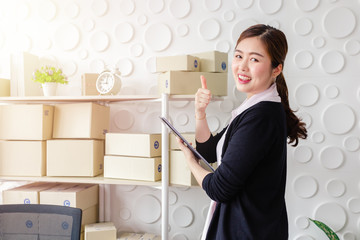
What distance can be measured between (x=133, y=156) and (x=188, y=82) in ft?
1.82

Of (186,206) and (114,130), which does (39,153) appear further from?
(186,206)

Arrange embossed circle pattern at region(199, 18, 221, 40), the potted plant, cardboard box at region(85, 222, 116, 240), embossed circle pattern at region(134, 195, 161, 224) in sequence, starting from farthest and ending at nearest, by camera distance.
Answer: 1. embossed circle pattern at region(134, 195, 161, 224)
2. embossed circle pattern at region(199, 18, 221, 40)
3. the potted plant
4. cardboard box at region(85, 222, 116, 240)

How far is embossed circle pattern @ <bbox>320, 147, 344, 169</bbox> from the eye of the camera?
6.73ft

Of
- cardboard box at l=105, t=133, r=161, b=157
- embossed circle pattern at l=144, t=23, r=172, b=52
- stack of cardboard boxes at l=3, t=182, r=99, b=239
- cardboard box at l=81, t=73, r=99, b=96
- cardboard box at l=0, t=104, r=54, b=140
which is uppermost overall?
embossed circle pattern at l=144, t=23, r=172, b=52

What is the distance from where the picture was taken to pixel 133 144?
1887 millimetres

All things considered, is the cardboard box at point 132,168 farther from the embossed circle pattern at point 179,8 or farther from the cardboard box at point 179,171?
the embossed circle pattern at point 179,8

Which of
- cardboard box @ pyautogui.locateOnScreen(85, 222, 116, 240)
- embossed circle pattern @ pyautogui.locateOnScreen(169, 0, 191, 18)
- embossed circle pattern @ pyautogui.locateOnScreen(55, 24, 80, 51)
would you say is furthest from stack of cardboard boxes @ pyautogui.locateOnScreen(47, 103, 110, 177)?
embossed circle pattern @ pyautogui.locateOnScreen(169, 0, 191, 18)

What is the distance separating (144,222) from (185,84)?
3.54 feet

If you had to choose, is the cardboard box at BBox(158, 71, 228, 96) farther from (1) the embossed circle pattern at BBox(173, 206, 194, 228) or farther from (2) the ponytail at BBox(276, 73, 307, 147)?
(1) the embossed circle pattern at BBox(173, 206, 194, 228)

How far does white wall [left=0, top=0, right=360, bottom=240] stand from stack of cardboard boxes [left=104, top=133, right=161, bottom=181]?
0.36 m

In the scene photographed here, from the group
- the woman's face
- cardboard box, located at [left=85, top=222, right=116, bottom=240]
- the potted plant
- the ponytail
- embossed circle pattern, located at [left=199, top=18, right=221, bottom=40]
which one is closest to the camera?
the woman's face

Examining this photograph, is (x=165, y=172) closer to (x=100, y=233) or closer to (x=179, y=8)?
(x=100, y=233)

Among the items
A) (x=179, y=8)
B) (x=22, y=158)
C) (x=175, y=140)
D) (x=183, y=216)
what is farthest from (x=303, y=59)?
(x=22, y=158)

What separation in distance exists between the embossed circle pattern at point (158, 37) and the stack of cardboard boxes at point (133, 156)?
69 centimetres
